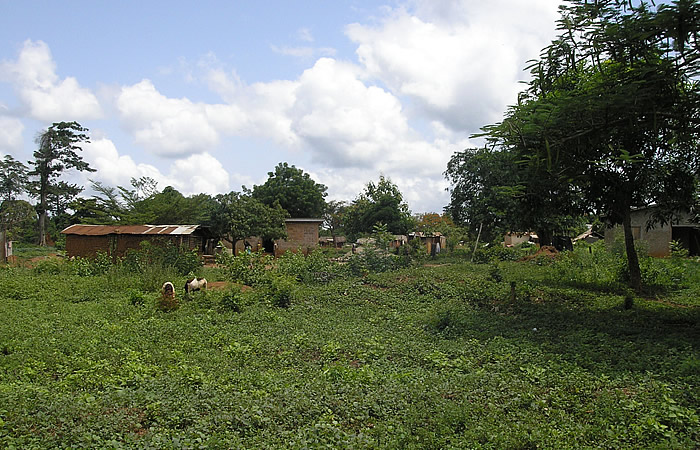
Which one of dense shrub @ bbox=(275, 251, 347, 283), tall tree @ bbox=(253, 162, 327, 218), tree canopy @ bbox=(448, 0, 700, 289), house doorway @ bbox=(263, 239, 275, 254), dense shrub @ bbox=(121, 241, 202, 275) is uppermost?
tall tree @ bbox=(253, 162, 327, 218)

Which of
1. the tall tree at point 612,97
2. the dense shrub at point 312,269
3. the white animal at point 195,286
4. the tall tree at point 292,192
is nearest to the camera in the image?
the tall tree at point 612,97

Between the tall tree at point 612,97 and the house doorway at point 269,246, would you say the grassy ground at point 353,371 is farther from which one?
the house doorway at point 269,246

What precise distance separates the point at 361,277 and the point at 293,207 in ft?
82.7

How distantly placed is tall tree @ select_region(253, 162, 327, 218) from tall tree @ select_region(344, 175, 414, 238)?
365cm

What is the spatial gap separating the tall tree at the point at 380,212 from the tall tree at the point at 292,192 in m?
3.65

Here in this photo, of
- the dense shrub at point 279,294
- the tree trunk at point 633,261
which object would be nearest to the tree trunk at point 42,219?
the dense shrub at point 279,294

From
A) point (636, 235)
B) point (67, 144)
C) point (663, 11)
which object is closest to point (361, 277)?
point (663, 11)

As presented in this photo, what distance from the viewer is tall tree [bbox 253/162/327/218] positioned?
1567 inches

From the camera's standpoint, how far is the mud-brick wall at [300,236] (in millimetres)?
33219

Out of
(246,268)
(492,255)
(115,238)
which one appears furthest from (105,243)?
(492,255)

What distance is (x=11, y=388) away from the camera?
5055 millimetres

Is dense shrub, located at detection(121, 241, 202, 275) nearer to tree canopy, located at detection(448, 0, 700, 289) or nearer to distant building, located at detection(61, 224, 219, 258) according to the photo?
distant building, located at detection(61, 224, 219, 258)

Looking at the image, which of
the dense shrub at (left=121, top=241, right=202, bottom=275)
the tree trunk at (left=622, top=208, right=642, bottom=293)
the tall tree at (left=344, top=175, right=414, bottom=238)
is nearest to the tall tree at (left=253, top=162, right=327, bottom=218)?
the tall tree at (left=344, top=175, right=414, bottom=238)

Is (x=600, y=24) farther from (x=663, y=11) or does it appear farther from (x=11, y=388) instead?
(x=11, y=388)
